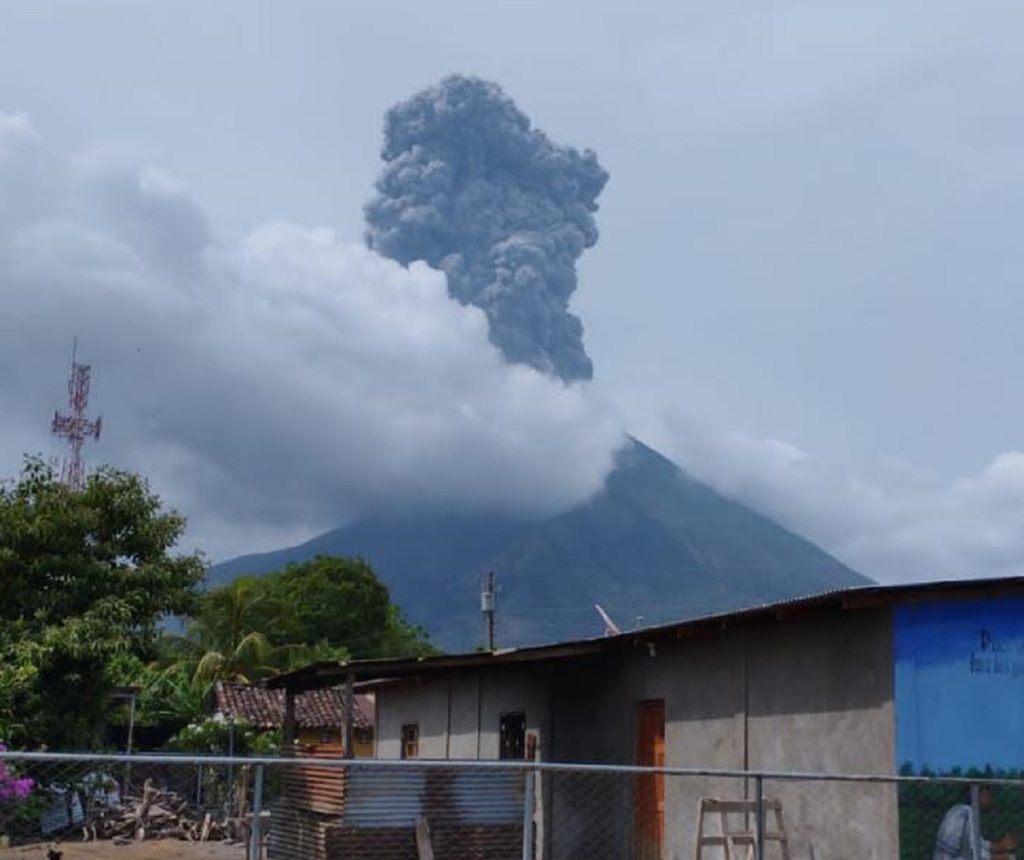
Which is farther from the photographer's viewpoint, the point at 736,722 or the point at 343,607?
the point at 343,607

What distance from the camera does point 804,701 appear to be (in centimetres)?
1547

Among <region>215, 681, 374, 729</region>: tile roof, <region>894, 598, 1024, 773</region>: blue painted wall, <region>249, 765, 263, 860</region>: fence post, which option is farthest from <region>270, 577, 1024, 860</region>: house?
<region>215, 681, 374, 729</region>: tile roof

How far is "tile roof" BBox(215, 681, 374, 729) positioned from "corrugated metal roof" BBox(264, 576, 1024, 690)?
749 inches

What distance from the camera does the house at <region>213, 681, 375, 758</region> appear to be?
4168 cm

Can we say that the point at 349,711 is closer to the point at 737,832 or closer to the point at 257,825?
the point at 737,832

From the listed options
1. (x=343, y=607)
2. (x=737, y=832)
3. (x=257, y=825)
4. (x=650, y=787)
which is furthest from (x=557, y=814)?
(x=343, y=607)

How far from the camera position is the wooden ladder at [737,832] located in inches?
570

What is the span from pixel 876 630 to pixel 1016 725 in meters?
1.94

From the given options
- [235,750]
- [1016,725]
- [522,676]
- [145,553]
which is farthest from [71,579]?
[1016,725]

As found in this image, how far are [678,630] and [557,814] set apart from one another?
19.4ft

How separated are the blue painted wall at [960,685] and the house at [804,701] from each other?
0.02 metres

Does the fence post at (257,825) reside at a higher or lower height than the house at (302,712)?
lower

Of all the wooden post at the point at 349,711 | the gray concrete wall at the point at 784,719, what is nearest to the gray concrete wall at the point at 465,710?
the gray concrete wall at the point at 784,719

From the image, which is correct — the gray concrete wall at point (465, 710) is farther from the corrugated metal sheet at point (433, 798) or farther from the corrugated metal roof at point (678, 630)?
the corrugated metal sheet at point (433, 798)
